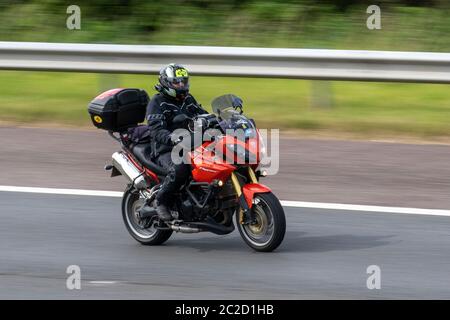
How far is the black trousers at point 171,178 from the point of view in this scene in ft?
27.7

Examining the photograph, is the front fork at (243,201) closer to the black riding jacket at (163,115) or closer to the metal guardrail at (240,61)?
the black riding jacket at (163,115)

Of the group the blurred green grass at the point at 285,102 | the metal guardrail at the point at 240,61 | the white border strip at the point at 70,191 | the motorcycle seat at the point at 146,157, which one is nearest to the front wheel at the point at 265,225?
the motorcycle seat at the point at 146,157

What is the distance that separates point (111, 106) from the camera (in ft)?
29.3

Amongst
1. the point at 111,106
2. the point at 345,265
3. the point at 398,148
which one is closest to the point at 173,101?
the point at 111,106

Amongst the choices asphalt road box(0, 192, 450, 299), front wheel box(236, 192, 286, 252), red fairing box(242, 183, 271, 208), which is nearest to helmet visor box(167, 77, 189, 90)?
red fairing box(242, 183, 271, 208)

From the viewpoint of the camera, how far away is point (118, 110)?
895 centimetres

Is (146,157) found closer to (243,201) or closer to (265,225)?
(243,201)

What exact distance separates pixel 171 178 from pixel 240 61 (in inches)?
194

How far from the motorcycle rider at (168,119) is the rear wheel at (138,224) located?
11.6 inches

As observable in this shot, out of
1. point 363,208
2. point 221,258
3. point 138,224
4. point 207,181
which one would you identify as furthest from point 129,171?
point 363,208

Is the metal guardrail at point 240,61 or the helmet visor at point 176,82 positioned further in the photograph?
the metal guardrail at point 240,61
